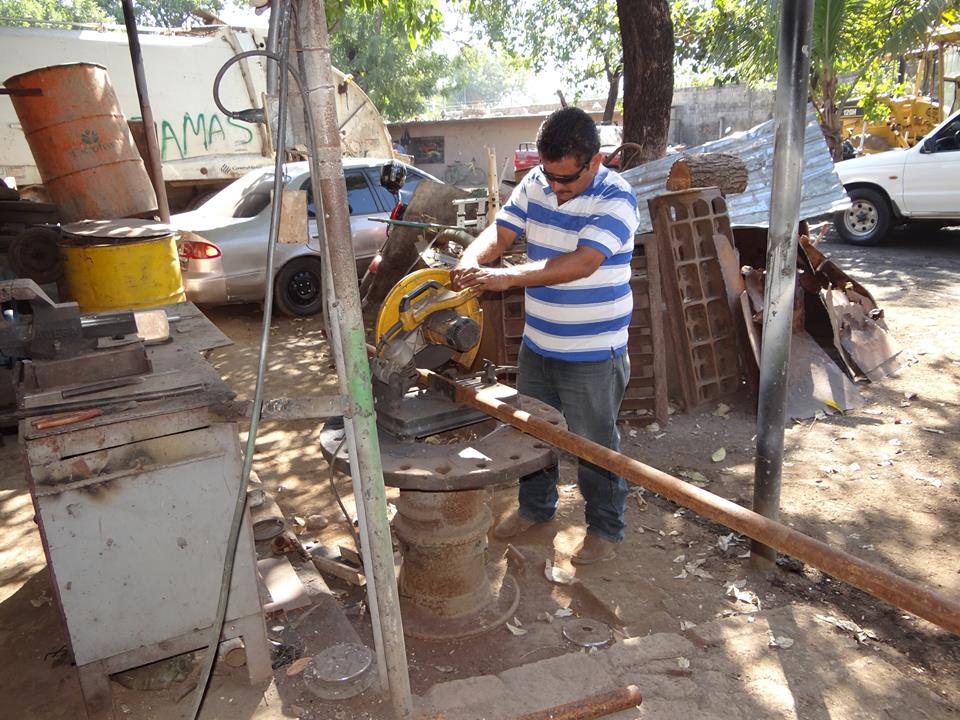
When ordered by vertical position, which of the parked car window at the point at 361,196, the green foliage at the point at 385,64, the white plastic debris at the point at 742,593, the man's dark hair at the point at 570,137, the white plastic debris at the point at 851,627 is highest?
the green foliage at the point at 385,64

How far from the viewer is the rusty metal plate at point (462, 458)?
2.25 m

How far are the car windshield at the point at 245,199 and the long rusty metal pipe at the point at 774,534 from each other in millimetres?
6022

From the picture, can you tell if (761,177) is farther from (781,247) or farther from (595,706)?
(595,706)

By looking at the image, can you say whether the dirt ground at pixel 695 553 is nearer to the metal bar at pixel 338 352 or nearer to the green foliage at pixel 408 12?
the metal bar at pixel 338 352

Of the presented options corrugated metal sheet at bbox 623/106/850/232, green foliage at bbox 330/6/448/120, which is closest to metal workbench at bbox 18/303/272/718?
corrugated metal sheet at bbox 623/106/850/232

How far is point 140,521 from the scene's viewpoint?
7.04 feet

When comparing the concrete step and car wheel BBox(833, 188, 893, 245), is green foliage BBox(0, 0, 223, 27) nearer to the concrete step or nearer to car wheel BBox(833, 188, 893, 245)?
car wheel BBox(833, 188, 893, 245)

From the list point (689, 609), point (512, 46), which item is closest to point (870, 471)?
point (689, 609)

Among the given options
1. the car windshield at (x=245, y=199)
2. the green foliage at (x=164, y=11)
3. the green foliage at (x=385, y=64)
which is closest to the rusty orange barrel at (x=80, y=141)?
the car windshield at (x=245, y=199)

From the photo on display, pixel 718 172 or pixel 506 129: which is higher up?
pixel 506 129

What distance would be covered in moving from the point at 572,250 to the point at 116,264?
307cm

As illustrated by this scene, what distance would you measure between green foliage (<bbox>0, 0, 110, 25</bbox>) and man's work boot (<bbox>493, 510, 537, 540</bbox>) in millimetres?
36293

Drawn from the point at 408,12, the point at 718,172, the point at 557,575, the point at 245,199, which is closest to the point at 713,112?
the point at 408,12

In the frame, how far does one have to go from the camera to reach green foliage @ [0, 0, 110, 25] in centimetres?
3222
